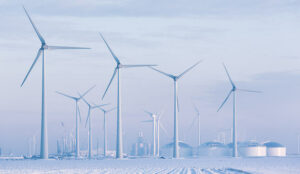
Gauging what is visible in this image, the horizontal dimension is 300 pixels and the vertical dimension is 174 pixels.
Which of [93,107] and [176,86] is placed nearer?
[176,86]

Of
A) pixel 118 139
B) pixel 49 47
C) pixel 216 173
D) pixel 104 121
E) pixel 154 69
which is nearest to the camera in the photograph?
pixel 216 173

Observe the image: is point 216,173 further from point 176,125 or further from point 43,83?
point 176,125

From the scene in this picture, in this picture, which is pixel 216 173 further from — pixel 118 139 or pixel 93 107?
pixel 93 107

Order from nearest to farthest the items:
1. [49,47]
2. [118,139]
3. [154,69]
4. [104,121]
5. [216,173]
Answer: [216,173]
[49,47]
[118,139]
[154,69]
[104,121]

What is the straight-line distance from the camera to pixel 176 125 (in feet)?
502

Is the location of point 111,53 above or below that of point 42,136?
above

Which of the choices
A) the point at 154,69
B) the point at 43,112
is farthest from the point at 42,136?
the point at 154,69

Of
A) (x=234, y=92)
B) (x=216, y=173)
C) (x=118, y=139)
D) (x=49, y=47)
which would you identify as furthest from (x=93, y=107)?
(x=216, y=173)

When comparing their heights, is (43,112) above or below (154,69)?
below

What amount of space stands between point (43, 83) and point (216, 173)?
50.4m

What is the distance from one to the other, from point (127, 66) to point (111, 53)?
19.2ft

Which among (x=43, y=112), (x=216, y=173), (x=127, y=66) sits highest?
(x=127, y=66)

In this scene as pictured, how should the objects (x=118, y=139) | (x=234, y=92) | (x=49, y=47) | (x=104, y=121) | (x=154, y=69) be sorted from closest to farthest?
(x=49, y=47), (x=118, y=139), (x=154, y=69), (x=234, y=92), (x=104, y=121)

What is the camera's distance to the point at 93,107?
192750 mm
